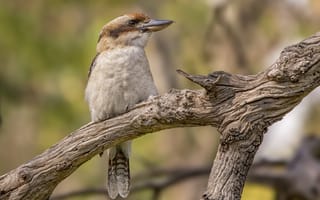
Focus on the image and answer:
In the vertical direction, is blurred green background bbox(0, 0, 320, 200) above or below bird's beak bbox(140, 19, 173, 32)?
above

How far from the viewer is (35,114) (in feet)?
33.5

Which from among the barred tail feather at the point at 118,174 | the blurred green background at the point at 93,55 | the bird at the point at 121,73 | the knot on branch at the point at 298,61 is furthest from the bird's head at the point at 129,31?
the blurred green background at the point at 93,55

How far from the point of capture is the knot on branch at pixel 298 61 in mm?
4250

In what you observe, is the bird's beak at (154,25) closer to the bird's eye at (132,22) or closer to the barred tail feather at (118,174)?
the bird's eye at (132,22)

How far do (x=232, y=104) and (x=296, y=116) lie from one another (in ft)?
22.3

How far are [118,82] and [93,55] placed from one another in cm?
440

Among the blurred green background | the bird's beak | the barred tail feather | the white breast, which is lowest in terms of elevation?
the barred tail feather

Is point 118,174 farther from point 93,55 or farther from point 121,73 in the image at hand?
point 93,55

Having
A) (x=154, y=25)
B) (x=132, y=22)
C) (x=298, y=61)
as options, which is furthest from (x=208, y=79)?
(x=132, y=22)

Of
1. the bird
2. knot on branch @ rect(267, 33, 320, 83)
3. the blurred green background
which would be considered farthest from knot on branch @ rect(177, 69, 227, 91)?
the blurred green background

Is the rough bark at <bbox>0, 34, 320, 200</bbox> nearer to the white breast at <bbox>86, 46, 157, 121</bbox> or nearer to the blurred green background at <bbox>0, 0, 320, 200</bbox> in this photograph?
the white breast at <bbox>86, 46, 157, 121</bbox>

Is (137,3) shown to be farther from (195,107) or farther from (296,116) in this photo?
(195,107)

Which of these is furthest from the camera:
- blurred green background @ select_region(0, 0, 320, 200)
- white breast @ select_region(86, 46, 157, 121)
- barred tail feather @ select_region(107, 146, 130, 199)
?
blurred green background @ select_region(0, 0, 320, 200)

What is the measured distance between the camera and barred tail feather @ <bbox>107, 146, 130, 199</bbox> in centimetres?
565
